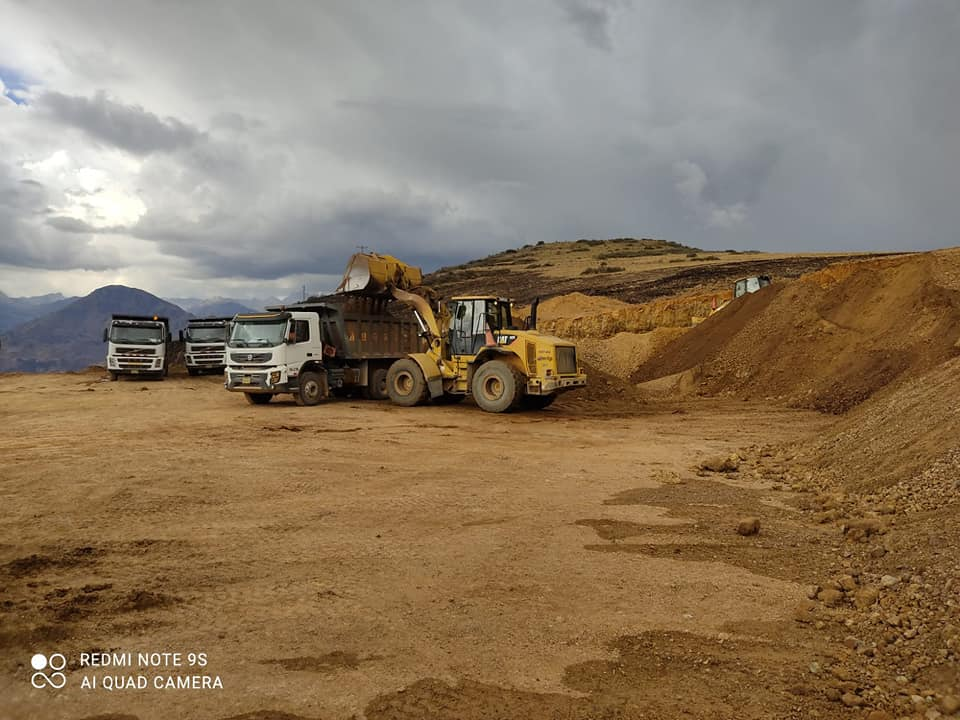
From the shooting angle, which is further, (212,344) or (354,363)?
(212,344)

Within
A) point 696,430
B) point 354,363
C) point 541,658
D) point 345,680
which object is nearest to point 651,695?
point 541,658

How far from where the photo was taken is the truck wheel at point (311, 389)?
17016 mm

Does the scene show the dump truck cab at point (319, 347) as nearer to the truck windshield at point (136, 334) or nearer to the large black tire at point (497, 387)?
the large black tire at point (497, 387)

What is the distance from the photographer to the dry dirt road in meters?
3.62

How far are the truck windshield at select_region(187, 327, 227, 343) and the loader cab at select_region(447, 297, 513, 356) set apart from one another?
14989 millimetres

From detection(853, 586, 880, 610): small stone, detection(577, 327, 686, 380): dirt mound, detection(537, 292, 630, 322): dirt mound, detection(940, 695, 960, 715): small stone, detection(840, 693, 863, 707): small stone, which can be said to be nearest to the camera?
detection(940, 695, 960, 715): small stone

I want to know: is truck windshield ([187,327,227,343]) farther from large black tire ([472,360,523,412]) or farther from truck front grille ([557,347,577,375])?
truck front grille ([557,347,577,375])

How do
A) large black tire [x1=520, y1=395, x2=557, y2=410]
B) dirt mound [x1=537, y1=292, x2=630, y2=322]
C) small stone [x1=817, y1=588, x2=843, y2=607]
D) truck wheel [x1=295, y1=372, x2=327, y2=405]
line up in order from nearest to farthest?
small stone [x1=817, y1=588, x2=843, y2=607] → truck wheel [x1=295, y1=372, x2=327, y2=405] → large black tire [x1=520, y1=395, x2=557, y2=410] → dirt mound [x1=537, y1=292, x2=630, y2=322]

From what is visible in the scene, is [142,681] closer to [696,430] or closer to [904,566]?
[904,566]

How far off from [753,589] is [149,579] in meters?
4.68

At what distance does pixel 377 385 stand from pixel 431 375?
2491 mm

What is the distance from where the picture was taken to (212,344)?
2794 centimetres

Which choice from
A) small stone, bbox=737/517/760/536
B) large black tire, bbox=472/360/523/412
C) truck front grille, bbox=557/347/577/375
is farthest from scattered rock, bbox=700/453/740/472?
large black tire, bbox=472/360/523/412

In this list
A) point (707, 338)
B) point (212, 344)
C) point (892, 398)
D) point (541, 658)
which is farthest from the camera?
point (212, 344)
